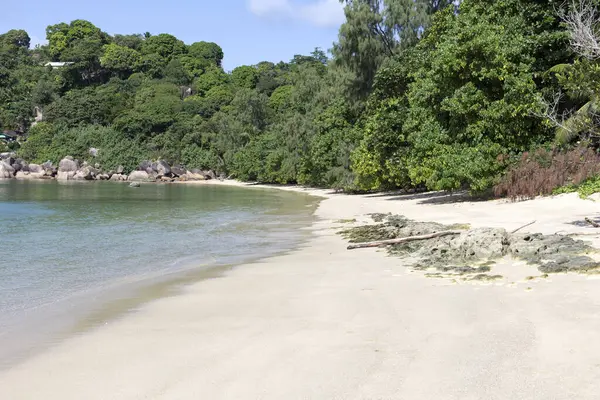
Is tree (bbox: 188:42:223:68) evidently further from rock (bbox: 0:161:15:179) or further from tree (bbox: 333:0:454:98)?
tree (bbox: 333:0:454:98)

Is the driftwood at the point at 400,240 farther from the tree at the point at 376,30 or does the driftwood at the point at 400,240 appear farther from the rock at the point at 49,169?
the rock at the point at 49,169

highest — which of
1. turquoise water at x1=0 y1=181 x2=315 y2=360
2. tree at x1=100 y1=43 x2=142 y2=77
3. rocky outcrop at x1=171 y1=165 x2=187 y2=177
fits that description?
tree at x1=100 y1=43 x2=142 y2=77

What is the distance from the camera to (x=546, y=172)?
22984mm

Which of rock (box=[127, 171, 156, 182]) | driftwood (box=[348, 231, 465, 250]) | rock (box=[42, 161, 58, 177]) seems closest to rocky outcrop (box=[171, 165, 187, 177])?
rock (box=[127, 171, 156, 182])

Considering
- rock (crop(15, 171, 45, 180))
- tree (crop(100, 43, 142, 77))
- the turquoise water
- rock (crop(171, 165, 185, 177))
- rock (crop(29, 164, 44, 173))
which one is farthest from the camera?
tree (crop(100, 43, 142, 77))

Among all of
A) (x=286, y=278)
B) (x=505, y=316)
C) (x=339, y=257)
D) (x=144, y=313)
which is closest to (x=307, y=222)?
(x=339, y=257)

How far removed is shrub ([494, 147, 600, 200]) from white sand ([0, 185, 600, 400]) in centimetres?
1411

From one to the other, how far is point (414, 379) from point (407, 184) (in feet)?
109

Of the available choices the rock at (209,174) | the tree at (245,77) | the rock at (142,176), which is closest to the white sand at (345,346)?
the rock at (209,174)

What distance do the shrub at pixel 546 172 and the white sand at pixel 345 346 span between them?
46.3ft

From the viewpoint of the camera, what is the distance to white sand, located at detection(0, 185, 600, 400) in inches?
200

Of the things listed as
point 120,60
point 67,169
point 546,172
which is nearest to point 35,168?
point 67,169

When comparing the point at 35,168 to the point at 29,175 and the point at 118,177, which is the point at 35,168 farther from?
the point at 118,177

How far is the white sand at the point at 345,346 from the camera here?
200 inches
